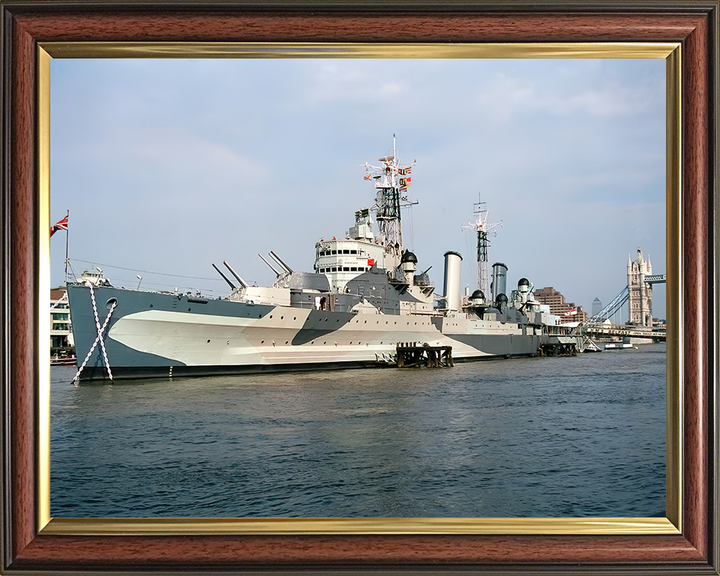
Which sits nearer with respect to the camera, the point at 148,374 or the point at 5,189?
the point at 5,189

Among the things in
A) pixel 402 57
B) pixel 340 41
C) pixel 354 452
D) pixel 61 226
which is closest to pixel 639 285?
pixel 402 57

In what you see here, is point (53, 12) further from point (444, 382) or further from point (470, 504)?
point (444, 382)

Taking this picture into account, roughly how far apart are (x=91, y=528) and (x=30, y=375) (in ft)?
2.93

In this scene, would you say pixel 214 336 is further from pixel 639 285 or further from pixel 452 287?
pixel 452 287

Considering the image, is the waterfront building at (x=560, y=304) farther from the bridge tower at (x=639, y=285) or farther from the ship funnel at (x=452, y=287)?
the ship funnel at (x=452, y=287)

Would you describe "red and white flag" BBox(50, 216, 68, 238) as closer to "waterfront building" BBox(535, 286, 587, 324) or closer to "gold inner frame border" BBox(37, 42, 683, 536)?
"gold inner frame border" BBox(37, 42, 683, 536)

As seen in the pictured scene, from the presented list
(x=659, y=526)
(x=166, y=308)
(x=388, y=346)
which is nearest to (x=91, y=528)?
(x=659, y=526)

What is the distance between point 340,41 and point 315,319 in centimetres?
2244

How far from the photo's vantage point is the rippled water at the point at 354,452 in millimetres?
6109

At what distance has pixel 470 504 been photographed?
20.5 feet

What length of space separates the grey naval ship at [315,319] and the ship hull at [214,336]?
0.04m

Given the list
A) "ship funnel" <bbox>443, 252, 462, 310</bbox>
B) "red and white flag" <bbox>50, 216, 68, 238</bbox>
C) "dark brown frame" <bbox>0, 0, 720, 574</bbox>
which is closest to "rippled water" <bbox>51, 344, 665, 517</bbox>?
"dark brown frame" <bbox>0, 0, 720, 574</bbox>

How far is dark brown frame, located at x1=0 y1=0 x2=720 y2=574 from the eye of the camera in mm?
3014

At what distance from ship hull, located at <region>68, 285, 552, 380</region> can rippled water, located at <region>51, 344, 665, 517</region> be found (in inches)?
70.3
